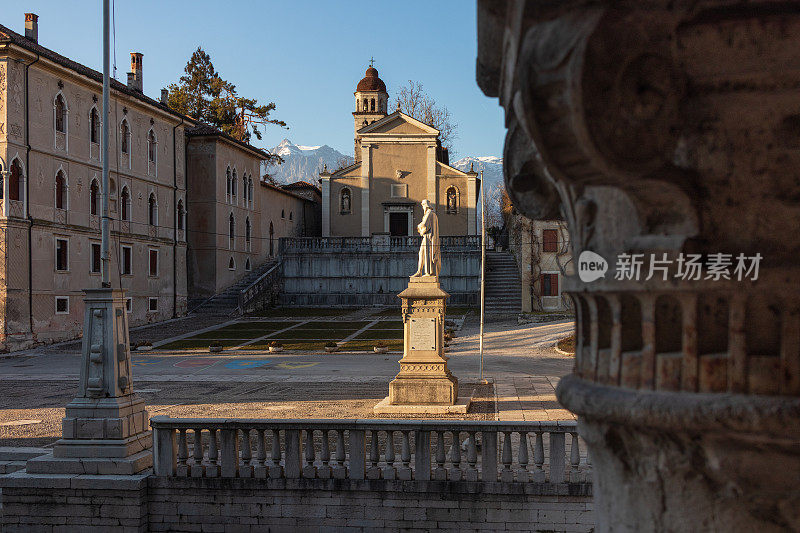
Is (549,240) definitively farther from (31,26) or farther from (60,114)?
(31,26)

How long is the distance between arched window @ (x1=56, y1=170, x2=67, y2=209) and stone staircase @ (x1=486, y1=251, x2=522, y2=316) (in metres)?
22.8

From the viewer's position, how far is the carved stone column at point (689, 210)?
1618 mm

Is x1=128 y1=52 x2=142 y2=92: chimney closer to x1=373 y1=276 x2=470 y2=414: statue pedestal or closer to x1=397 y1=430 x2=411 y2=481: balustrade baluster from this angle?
x1=373 y1=276 x2=470 y2=414: statue pedestal

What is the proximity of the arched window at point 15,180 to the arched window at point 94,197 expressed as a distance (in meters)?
4.76

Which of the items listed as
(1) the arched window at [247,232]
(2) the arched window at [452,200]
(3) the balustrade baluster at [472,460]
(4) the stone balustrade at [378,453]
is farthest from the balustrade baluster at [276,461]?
(2) the arched window at [452,200]

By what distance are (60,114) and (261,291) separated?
1689 cm

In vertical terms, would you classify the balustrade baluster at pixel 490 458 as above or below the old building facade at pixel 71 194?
below

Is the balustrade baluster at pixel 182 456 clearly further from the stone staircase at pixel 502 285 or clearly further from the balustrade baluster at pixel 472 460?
the stone staircase at pixel 502 285

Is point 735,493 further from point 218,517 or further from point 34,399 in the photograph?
point 34,399

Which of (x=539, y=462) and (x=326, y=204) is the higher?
(x=326, y=204)

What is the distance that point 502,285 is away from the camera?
4409 cm

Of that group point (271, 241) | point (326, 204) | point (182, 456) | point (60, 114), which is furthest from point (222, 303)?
point (182, 456)

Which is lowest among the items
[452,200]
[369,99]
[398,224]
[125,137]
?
[398,224]

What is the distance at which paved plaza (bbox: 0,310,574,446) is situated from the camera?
1473 cm
